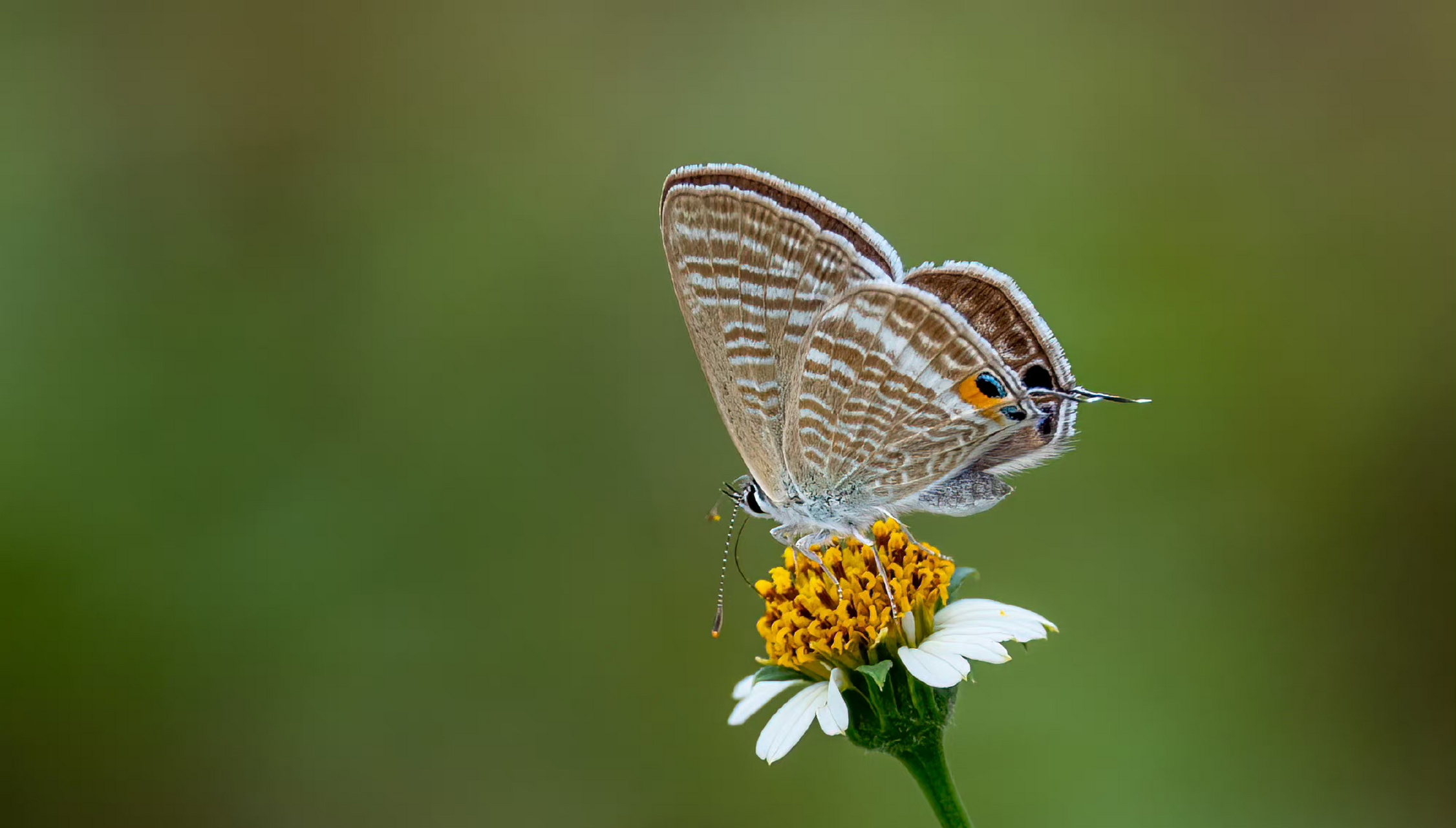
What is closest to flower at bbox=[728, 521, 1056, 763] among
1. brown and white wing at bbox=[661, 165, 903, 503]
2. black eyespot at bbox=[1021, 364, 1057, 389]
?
brown and white wing at bbox=[661, 165, 903, 503]

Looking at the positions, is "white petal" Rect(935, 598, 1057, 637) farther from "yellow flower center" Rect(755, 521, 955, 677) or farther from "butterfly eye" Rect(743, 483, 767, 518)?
"butterfly eye" Rect(743, 483, 767, 518)

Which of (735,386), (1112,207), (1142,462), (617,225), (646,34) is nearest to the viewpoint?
(735,386)

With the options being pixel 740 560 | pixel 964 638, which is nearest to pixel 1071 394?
pixel 964 638

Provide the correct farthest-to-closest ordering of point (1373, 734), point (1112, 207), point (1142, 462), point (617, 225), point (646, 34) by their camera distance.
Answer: point (646, 34), point (617, 225), point (1112, 207), point (1142, 462), point (1373, 734)

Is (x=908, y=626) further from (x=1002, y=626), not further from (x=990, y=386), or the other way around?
(x=990, y=386)

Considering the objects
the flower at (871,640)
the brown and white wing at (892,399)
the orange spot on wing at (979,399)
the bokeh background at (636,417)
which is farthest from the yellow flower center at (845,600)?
the bokeh background at (636,417)

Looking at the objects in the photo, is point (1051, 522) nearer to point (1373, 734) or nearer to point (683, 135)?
point (1373, 734)

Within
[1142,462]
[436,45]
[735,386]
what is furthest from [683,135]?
[735,386]
